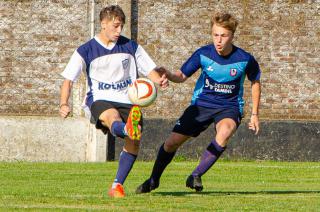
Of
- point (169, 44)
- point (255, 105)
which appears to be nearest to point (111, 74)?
point (255, 105)

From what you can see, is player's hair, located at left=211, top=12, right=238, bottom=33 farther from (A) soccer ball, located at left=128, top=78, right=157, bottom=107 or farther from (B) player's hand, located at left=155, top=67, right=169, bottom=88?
(A) soccer ball, located at left=128, top=78, right=157, bottom=107

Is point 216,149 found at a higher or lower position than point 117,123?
lower

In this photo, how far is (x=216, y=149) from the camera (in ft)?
36.4

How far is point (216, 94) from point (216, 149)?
599mm

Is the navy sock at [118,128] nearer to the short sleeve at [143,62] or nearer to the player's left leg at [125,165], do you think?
the player's left leg at [125,165]

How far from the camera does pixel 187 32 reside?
2106cm

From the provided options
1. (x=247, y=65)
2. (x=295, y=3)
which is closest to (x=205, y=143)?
(x=295, y=3)

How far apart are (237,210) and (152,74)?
2151 mm

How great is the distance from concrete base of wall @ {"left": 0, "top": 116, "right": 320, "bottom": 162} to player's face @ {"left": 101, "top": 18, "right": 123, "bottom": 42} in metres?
9.47

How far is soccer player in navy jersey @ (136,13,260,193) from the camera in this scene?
11.1 m

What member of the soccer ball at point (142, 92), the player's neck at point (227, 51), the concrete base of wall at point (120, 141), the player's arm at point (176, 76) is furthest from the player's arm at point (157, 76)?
the concrete base of wall at point (120, 141)

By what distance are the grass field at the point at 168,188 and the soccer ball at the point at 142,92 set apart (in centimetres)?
Answer: 90

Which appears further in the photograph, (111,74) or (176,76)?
(176,76)

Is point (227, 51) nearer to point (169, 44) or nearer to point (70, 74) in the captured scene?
point (70, 74)
